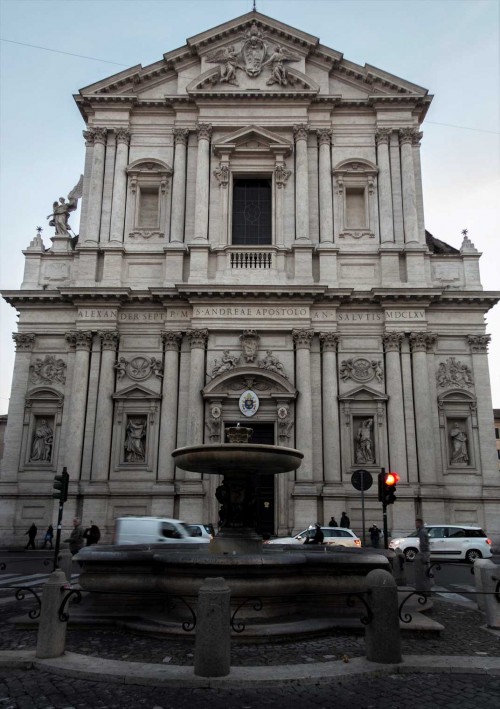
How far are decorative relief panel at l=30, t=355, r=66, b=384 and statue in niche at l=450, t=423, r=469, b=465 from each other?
16.3 meters

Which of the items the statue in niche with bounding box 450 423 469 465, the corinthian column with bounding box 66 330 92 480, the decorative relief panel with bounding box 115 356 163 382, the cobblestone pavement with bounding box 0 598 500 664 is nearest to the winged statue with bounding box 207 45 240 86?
the corinthian column with bounding box 66 330 92 480

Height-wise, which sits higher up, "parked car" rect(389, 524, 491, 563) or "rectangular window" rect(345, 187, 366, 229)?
"rectangular window" rect(345, 187, 366, 229)

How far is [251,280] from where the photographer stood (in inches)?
1050

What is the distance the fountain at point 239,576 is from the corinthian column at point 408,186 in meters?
19.1

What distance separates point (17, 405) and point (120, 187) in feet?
34.6

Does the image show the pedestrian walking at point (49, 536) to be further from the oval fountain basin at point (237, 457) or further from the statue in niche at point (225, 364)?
the oval fountain basin at point (237, 457)

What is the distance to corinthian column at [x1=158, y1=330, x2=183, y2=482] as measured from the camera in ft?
81.0

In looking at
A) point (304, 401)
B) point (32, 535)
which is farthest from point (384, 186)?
point (32, 535)

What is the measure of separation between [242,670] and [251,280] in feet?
69.2

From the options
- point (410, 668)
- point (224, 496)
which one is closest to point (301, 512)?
point (224, 496)

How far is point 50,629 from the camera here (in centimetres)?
709

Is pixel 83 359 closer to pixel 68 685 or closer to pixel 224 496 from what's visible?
pixel 224 496

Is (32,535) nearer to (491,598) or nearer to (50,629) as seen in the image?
(50,629)

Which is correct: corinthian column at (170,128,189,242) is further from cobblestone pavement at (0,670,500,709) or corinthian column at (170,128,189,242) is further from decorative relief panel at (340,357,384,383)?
cobblestone pavement at (0,670,500,709)
